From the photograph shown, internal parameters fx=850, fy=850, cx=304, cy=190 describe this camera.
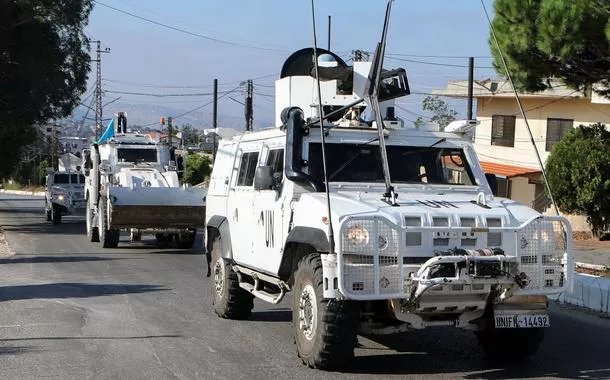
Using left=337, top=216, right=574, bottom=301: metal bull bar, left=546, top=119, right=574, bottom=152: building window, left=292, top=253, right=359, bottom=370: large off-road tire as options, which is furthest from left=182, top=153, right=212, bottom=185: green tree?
left=337, top=216, right=574, bottom=301: metal bull bar

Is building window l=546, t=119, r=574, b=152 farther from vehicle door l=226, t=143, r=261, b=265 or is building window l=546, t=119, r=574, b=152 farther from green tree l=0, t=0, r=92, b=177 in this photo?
vehicle door l=226, t=143, r=261, b=265

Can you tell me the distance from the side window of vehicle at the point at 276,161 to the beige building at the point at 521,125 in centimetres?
2296

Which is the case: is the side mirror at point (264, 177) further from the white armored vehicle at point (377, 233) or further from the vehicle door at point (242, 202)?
the vehicle door at point (242, 202)

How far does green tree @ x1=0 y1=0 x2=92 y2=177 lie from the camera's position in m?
30.7

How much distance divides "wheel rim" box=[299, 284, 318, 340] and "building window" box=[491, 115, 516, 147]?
29721 millimetres

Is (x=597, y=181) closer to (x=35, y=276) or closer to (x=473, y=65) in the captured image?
(x=473, y=65)

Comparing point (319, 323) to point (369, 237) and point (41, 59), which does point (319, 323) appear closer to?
point (369, 237)

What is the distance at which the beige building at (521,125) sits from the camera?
1276 inches

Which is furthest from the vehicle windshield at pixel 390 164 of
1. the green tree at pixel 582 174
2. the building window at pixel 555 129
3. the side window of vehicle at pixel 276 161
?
the building window at pixel 555 129

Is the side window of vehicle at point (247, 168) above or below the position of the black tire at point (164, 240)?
above

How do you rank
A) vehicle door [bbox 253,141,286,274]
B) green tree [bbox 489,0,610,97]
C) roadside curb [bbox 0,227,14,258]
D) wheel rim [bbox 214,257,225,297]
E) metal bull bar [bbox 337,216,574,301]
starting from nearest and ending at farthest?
1. metal bull bar [bbox 337,216,574,301]
2. vehicle door [bbox 253,141,286,274]
3. wheel rim [bbox 214,257,225,297]
4. green tree [bbox 489,0,610,97]
5. roadside curb [bbox 0,227,14,258]

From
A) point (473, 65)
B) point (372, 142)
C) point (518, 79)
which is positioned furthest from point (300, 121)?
point (473, 65)

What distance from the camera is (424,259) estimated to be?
7035mm

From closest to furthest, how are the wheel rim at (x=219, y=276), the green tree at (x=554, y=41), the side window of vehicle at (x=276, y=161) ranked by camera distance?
the side window of vehicle at (x=276, y=161) < the wheel rim at (x=219, y=276) < the green tree at (x=554, y=41)
